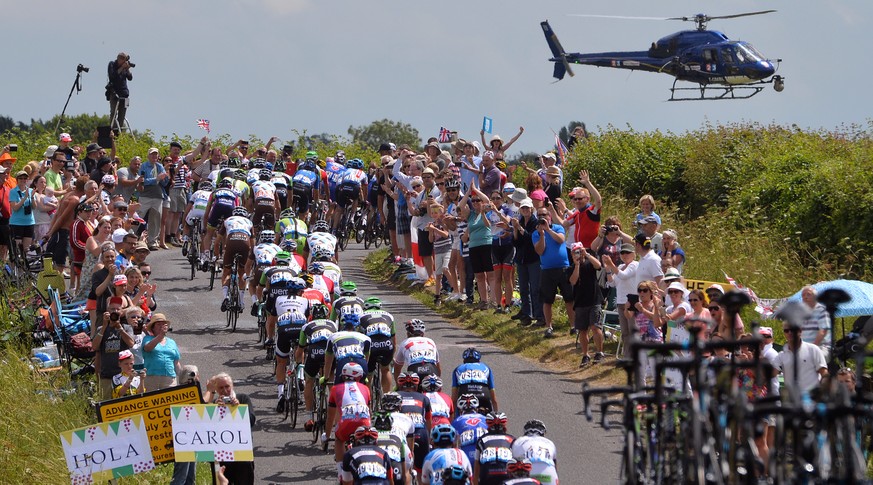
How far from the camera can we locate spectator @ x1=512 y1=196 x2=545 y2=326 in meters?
19.5

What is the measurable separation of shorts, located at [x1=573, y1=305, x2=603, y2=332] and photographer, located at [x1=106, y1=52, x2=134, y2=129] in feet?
55.6

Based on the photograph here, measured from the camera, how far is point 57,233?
20.9 m

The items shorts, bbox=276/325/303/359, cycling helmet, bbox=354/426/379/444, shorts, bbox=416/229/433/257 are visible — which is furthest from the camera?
shorts, bbox=416/229/433/257

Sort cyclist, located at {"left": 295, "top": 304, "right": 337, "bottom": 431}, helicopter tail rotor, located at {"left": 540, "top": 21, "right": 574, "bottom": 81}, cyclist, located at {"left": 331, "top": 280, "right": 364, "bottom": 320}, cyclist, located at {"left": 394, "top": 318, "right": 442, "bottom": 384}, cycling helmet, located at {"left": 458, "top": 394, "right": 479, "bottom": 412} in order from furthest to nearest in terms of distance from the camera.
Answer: helicopter tail rotor, located at {"left": 540, "top": 21, "right": 574, "bottom": 81}, cyclist, located at {"left": 331, "top": 280, "right": 364, "bottom": 320}, cyclist, located at {"left": 295, "top": 304, "right": 337, "bottom": 431}, cyclist, located at {"left": 394, "top": 318, "right": 442, "bottom": 384}, cycling helmet, located at {"left": 458, "top": 394, "right": 479, "bottom": 412}

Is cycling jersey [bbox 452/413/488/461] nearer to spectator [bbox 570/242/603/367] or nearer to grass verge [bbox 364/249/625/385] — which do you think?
grass verge [bbox 364/249/625/385]

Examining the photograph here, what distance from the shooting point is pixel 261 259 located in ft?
62.1

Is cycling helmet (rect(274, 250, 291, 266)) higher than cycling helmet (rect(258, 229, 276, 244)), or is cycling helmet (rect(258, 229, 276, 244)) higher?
cycling helmet (rect(258, 229, 276, 244))

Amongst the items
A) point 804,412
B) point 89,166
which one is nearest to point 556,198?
point 89,166

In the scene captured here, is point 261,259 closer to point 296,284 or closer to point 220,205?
point 296,284

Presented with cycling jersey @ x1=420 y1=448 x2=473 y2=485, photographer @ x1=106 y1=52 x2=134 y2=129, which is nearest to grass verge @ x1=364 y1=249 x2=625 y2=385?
cycling jersey @ x1=420 y1=448 x2=473 y2=485

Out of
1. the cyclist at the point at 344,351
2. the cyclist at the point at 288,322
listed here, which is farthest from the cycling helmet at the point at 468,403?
the cyclist at the point at 288,322

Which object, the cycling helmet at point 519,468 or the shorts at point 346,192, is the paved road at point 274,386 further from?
the cycling helmet at point 519,468

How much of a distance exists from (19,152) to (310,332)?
2065 cm

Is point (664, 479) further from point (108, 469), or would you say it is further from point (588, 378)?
point (588, 378)
